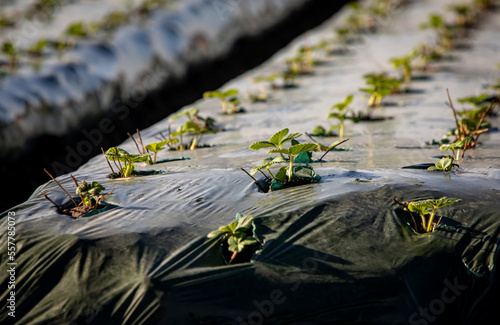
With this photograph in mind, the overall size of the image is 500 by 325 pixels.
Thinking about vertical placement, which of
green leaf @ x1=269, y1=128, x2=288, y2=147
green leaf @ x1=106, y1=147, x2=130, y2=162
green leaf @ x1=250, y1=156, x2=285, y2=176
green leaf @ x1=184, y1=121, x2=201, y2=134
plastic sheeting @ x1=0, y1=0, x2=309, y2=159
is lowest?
green leaf @ x1=250, y1=156, x2=285, y2=176

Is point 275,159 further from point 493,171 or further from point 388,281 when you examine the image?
point 493,171

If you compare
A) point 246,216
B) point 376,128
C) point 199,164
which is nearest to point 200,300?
point 246,216

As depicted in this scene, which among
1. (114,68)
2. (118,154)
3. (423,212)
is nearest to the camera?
(423,212)

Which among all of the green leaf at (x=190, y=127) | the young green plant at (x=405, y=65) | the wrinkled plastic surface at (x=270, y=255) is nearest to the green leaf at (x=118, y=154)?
the wrinkled plastic surface at (x=270, y=255)

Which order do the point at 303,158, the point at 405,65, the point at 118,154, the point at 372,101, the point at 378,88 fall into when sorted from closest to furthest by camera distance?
1. the point at 118,154
2. the point at 303,158
3. the point at 378,88
4. the point at 372,101
5. the point at 405,65

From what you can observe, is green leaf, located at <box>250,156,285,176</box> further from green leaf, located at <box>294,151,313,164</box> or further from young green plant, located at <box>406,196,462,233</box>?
young green plant, located at <box>406,196,462,233</box>

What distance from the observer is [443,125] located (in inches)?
117

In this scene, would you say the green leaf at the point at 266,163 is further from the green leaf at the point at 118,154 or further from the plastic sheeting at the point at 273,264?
the green leaf at the point at 118,154

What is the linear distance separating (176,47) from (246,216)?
14.3 feet

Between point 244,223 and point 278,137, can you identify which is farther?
point 278,137

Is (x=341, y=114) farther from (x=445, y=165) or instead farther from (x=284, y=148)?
(x=284, y=148)

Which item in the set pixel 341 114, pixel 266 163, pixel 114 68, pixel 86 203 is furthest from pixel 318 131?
pixel 114 68

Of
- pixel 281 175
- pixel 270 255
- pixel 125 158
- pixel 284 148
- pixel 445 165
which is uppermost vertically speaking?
pixel 125 158

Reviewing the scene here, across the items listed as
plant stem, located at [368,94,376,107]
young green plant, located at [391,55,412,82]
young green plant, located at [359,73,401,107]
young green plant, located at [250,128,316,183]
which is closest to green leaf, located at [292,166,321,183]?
young green plant, located at [250,128,316,183]
